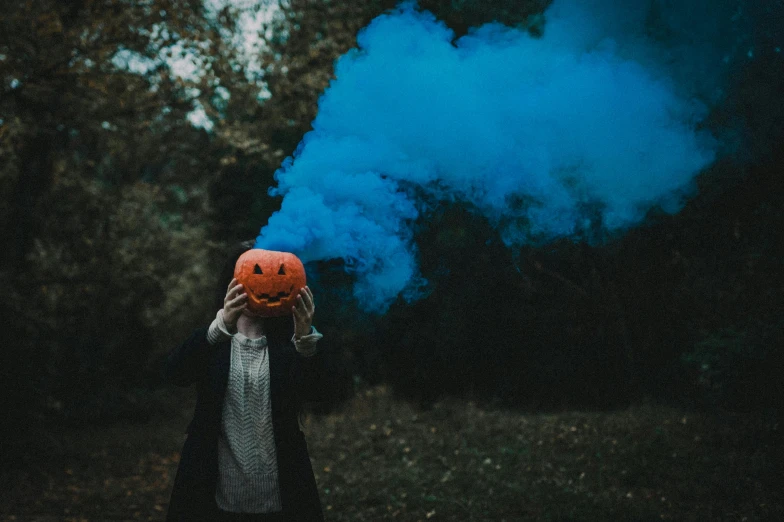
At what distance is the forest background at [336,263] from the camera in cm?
825

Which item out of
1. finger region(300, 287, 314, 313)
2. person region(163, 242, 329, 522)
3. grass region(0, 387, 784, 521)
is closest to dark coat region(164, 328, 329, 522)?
person region(163, 242, 329, 522)

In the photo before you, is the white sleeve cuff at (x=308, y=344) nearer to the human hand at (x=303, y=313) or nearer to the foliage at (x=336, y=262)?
the human hand at (x=303, y=313)

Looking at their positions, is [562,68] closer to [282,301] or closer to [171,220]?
[282,301]

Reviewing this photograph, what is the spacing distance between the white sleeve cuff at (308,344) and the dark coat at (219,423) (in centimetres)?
4

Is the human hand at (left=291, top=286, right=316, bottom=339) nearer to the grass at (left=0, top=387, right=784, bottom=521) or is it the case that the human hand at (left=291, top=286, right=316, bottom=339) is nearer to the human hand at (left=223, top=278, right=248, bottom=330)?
the human hand at (left=223, top=278, right=248, bottom=330)

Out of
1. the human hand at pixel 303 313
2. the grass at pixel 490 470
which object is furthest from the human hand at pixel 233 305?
the grass at pixel 490 470

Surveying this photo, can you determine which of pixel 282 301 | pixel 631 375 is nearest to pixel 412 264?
pixel 282 301

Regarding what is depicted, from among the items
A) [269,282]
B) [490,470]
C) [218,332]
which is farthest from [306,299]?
[490,470]

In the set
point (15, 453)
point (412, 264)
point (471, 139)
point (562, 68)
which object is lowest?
point (15, 453)

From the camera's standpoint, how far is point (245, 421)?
336 cm

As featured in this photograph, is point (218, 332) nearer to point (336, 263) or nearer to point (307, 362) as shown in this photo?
point (307, 362)

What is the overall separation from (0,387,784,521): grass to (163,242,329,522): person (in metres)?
4.01

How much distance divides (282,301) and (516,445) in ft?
22.4

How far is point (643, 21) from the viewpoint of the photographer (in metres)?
5.70
